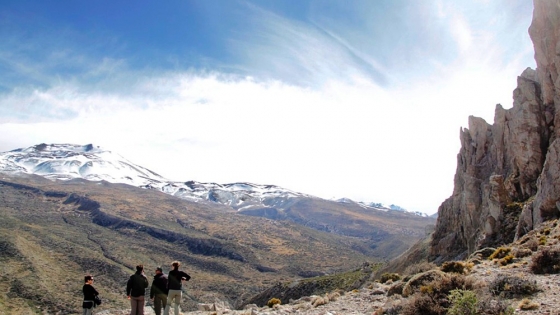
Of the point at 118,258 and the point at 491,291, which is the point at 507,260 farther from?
the point at 118,258

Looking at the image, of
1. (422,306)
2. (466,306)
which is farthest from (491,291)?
(466,306)

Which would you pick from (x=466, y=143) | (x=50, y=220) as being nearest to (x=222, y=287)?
(x=466, y=143)

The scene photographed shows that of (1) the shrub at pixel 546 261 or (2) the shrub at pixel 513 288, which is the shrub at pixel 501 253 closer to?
(1) the shrub at pixel 546 261

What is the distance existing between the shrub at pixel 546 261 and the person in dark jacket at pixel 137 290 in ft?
52.0

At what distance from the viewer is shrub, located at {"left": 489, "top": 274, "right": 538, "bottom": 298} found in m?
12.0

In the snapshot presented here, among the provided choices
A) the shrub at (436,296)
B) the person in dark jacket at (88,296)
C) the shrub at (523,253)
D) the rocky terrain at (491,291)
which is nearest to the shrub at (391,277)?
the rocky terrain at (491,291)

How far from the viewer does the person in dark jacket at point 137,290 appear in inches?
562

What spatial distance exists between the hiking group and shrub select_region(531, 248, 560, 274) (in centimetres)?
1422

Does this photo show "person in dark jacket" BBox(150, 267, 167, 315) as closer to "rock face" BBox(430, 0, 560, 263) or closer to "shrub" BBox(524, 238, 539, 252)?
"shrub" BBox(524, 238, 539, 252)

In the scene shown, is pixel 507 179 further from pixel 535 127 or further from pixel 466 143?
pixel 466 143

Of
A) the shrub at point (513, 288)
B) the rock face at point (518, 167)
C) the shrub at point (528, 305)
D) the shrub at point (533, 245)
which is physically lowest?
the shrub at point (528, 305)

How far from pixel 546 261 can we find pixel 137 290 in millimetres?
16601

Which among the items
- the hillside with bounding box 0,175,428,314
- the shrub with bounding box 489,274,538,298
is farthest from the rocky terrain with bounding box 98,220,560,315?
the hillside with bounding box 0,175,428,314

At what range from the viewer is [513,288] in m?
12.2
